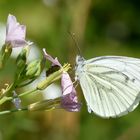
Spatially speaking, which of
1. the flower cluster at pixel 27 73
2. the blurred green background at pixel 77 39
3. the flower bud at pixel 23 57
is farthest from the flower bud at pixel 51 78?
the blurred green background at pixel 77 39

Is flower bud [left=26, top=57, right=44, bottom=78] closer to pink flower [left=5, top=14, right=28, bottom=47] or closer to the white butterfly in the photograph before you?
pink flower [left=5, top=14, right=28, bottom=47]

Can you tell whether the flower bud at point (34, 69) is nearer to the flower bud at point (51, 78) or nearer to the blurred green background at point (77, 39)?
the flower bud at point (51, 78)

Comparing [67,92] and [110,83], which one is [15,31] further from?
[110,83]

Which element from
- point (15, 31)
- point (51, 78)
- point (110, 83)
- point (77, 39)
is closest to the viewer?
point (15, 31)

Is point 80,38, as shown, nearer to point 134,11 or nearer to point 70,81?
point 134,11

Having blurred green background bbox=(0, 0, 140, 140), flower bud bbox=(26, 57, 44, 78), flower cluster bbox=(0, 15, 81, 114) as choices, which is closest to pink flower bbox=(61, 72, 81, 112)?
flower cluster bbox=(0, 15, 81, 114)

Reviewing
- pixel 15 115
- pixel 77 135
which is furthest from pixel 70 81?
pixel 77 135

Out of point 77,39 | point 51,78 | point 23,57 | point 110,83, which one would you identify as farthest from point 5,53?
point 77,39
